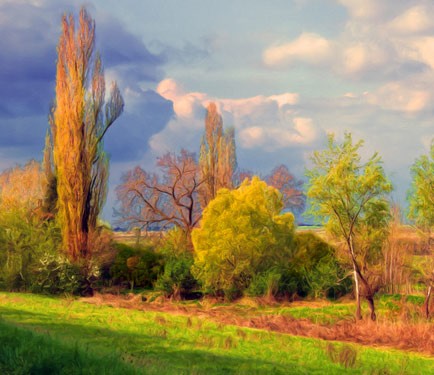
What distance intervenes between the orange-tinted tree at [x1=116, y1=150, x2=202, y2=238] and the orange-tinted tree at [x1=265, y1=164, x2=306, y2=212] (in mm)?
13512

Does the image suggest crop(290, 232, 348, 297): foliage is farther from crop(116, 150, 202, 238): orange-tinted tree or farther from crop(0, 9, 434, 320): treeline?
crop(116, 150, 202, 238): orange-tinted tree

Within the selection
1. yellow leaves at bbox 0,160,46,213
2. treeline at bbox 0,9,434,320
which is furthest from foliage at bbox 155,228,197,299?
yellow leaves at bbox 0,160,46,213

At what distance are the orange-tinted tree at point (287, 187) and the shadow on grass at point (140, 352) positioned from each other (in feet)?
132

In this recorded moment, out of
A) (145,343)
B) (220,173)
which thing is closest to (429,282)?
(145,343)

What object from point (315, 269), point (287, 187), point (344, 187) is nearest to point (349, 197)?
point (344, 187)

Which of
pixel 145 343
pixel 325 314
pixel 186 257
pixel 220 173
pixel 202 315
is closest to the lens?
pixel 145 343

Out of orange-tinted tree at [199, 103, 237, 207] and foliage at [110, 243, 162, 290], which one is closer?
foliage at [110, 243, 162, 290]

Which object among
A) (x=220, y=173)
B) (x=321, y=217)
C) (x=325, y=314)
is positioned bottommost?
(x=325, y=314)

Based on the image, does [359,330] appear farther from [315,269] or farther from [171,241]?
[171,241]

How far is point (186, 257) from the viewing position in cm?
3578

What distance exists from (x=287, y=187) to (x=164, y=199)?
17857mm

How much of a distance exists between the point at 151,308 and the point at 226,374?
50.5 ft

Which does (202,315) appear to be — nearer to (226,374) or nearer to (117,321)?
(117,321)

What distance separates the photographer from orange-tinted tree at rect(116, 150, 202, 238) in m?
43.8
